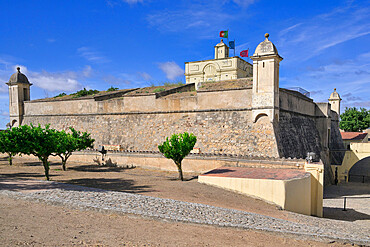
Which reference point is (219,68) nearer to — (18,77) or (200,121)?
(200,121)

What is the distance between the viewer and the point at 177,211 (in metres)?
8.35

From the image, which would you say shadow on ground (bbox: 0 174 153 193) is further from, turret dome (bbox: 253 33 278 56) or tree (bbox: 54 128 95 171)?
turret dome (bbox: 253 33 278 56)

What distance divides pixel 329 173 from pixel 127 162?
64.2 feet

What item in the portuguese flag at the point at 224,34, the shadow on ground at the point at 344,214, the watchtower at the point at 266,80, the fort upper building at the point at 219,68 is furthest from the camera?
the portuguese flag at the point at 224,34

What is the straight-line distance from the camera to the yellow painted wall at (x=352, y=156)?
2700 cm

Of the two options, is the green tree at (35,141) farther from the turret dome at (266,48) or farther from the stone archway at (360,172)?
the stone archway at (360,172)

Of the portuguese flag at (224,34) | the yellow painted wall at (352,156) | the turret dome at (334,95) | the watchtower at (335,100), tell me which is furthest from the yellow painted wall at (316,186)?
the turret dome at (334,95)

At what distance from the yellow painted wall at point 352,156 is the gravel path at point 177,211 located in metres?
21.6

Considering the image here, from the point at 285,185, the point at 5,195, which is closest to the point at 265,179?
the point at 285,185

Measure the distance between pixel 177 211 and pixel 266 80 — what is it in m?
11.3

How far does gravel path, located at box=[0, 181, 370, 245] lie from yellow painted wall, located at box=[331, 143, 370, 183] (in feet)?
70.8

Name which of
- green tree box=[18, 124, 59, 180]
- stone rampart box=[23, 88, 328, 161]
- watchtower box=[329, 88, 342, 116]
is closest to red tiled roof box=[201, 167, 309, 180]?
stone rampart box=[23, 88, 328, 161]

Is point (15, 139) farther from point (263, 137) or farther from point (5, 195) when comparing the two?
point (263, 137)

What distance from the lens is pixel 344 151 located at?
28.2 m
